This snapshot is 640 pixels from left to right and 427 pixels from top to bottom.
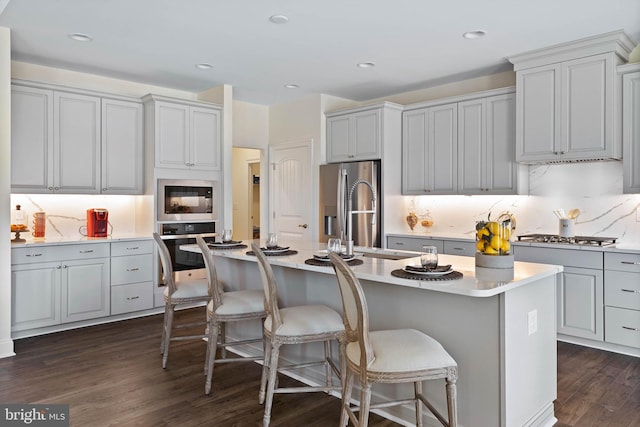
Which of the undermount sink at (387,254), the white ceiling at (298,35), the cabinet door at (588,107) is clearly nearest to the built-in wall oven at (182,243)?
the white ceiling at (298,35)

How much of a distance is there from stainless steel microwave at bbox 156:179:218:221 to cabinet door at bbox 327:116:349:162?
62.7 inches

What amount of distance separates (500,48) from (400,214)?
227 centimetres

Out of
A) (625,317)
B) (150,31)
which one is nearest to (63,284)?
(150,31)

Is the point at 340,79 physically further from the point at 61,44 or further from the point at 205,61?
the point at 61,44

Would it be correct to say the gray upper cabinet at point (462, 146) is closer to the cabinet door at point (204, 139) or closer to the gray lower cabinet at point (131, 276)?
the cabinet door at point (204, 139)

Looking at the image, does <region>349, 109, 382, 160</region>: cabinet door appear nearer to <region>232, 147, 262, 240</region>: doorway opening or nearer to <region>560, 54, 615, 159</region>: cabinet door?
<region>560, 54, 615, 159</region>: cabinet door

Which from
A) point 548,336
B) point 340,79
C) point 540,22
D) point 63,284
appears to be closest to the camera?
point 548,336

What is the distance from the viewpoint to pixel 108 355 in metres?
3.73

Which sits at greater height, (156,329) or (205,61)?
(205,61)

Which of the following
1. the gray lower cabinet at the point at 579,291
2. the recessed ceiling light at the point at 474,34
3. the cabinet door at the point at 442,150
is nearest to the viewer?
the recessed ceiling light at the point at 474,34

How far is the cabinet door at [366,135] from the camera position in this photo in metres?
5.44

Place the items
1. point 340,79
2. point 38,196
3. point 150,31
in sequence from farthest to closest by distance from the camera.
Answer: point 340,79 → point 38,196 → point 150,31

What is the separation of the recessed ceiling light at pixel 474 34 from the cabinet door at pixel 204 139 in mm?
3103

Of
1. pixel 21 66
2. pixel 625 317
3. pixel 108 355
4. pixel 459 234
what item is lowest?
pixel 108 355
